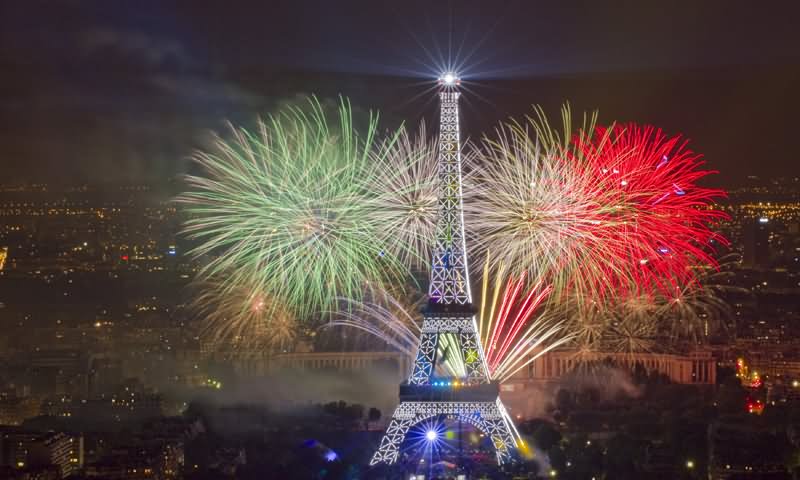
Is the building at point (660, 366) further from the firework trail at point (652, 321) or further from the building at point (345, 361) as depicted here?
the building at point (345, 361)

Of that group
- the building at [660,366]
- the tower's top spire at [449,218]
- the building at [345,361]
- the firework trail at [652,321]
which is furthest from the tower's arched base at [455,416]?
the building at [660,366]

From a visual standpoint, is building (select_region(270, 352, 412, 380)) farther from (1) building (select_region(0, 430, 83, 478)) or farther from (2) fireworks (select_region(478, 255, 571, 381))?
(1) building (select_region(0, 430, 83, 478))

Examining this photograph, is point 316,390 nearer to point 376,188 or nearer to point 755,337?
point 376,188

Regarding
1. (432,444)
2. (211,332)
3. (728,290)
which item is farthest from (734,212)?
(432,444)

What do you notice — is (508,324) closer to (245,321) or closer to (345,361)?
(345,361)

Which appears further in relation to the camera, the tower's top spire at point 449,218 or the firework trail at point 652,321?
the firework trail at point 652,321

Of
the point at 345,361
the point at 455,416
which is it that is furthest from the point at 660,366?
the point at 455,416
